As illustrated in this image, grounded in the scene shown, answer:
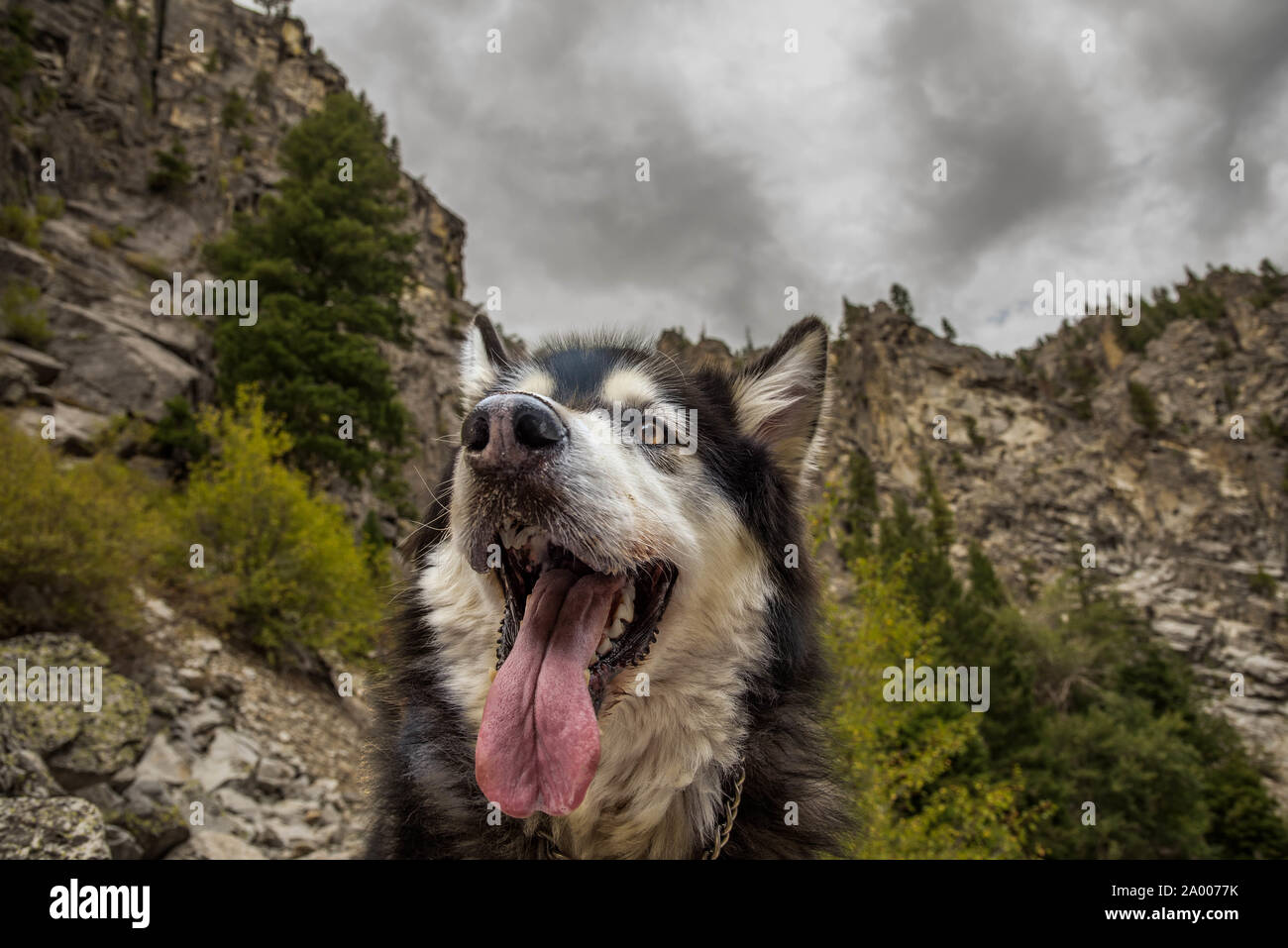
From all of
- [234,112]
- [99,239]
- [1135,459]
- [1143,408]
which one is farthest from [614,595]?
[1143,408]

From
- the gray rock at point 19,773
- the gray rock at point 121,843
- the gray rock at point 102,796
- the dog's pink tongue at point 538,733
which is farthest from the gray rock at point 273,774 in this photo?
the dog's pink tongue at point 538,733

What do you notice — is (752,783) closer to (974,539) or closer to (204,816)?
(204,816)

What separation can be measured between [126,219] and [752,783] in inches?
1883

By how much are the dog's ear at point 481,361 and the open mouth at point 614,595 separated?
1.18m

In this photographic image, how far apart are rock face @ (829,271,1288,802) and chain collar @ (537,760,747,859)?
6773 cm

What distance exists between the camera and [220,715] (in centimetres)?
1004

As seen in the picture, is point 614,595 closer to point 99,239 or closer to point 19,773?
point 19,773

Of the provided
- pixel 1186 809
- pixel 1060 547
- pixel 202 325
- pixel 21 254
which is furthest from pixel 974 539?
pixel 21 254

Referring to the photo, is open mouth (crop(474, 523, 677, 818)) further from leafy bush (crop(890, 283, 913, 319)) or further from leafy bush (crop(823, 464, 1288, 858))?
leafy bush (crop(890, 283, 913, 319))

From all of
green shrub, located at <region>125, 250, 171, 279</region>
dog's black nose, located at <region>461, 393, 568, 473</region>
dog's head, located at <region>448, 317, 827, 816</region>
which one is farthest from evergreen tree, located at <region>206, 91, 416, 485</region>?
dog's black nose, located at <region>461, 393, 568, 473</region>

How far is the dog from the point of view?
2484 millimetres

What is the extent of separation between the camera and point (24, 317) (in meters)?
21.0

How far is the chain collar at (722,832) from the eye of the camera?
271cm

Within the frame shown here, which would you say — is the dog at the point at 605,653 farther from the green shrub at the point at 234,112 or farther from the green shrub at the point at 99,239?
the green shrub at the point at 234,112
